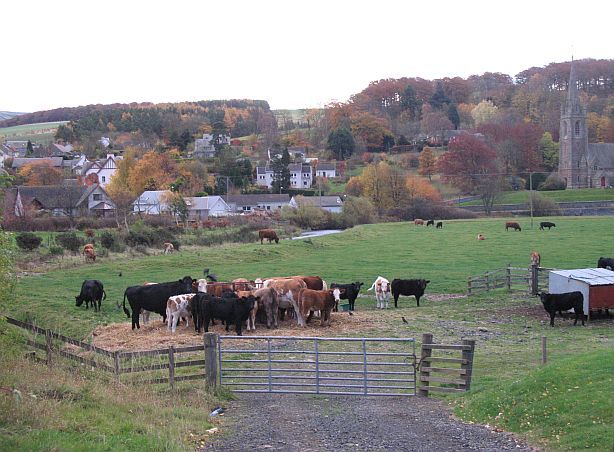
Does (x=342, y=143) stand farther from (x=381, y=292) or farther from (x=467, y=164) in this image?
(x=381, y=292)

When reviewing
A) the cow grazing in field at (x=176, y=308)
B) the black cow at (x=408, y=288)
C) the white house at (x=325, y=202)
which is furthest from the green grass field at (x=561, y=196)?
the cow grazing in field at (x=176, y=308)

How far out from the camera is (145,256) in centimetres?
4166

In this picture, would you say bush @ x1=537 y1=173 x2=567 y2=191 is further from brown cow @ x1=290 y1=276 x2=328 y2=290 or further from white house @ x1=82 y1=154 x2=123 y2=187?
brown cow @ x1=290 y1=276 x2=328 y2=290

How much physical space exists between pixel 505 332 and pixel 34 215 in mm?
54122

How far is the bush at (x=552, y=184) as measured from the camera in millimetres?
110000

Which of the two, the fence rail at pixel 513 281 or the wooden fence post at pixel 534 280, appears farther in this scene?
the fence rail at pixel 513 281

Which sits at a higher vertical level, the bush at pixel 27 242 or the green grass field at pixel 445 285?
the bush at pixel 27 242

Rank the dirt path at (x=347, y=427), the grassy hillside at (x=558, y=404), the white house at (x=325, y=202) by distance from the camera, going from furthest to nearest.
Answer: the white house at (x=325, y=202)
the dirt path at (x=347, y=427)
the grassy hillside at (x=558, y=404)

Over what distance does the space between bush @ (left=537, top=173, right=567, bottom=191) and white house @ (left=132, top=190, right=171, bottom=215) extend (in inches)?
2258

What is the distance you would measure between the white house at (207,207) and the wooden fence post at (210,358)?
71.7 metres

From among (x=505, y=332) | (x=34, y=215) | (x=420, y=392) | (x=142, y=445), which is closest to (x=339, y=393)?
(x=420, y=392)

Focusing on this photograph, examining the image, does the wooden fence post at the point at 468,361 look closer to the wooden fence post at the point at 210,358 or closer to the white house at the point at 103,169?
the wooden fence post at the point at 210,358

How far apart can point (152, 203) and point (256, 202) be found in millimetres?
15990

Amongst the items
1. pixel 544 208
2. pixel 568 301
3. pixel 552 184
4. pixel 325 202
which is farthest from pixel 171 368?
pixel 552 184
